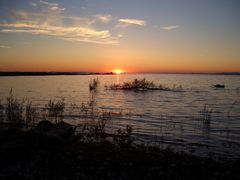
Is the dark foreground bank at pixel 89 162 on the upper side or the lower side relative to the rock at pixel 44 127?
lower

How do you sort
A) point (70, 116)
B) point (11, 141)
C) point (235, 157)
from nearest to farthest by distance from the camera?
1. point (11, 141)
2. point (235, 157)
3. point (70, 116)

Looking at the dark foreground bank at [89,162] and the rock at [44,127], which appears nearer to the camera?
the dark foreground bank at [89,162]

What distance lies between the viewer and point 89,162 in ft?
26.6

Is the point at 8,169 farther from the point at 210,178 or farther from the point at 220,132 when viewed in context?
the point at 220,132

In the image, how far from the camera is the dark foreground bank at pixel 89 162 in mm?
7121

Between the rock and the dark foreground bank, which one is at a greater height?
the rock

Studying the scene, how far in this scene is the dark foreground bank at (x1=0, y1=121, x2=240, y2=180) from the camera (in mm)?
7121

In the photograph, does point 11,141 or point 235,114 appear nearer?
point 11,141

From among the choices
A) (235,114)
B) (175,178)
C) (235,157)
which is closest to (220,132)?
(235,157)

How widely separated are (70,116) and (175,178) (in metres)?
12.9

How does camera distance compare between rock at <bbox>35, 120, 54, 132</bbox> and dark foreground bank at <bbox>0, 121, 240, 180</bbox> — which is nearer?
dark foreground bank at <bbox>0, 121, 240, 180</bbox>

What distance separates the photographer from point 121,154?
8.98 meters

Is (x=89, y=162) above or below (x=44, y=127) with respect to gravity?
below

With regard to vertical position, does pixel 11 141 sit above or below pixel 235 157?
above
